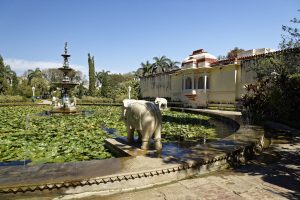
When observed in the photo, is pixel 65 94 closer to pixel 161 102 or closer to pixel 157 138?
pixel 161 102

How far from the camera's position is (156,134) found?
5.88m

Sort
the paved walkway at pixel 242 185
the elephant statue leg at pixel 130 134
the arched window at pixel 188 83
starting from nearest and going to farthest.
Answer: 1. the paved walkway at pixel 242 185
2. the elephant statue leg at pixel 130 134
3. the arched window at pixel 188 83

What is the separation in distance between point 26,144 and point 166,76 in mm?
29672

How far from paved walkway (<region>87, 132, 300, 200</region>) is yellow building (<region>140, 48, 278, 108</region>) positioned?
18387 millimetres

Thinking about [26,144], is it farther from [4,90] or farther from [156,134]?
[4,90]

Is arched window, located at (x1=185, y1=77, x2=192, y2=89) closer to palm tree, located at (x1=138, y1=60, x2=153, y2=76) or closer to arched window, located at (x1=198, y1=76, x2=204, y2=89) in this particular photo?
arched window, located at (x1=198, y1=76, x2=204, y2=89)

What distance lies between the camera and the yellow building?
24.8 meters

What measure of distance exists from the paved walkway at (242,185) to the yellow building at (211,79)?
18.4 meters

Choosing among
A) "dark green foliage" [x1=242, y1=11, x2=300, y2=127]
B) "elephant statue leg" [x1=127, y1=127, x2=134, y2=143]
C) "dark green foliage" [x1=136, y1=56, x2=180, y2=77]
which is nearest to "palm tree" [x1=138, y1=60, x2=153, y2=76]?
"dark green foliage" [x1=136, y1=56, x2=180, y2=77]

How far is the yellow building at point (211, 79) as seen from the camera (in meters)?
24.8

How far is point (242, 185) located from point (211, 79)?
24.7 meters

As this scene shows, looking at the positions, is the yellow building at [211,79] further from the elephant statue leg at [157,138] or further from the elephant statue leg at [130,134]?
the elephant statue leg at [157,138]

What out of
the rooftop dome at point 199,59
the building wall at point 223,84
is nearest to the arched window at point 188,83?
the rooftop dome at point 199,59

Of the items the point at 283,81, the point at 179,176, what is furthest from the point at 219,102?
the point at 179,176
